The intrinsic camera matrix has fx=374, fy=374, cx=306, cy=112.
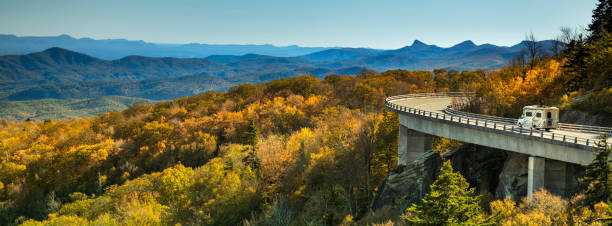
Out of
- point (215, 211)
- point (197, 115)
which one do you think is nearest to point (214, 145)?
point (197, 115)

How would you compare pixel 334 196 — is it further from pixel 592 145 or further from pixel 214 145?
pixel 214 145

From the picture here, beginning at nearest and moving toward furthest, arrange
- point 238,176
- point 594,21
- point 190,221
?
1. point 190,221
2. point 238,176
3. point 594,21

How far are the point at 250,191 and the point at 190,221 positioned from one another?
300 inches

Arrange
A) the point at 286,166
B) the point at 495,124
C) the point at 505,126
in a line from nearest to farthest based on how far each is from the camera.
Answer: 1. the point at 505,126
2. the point at 495,124
3. the point at 286,166

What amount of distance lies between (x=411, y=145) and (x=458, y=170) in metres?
7.14

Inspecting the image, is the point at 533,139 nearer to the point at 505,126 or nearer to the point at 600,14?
the point at 505,126

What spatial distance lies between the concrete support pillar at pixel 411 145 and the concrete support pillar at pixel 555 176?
50.4 ft

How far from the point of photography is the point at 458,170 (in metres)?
37.5

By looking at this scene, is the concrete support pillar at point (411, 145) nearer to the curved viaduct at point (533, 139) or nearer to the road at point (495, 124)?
the curved viaduct at point (533, 139)

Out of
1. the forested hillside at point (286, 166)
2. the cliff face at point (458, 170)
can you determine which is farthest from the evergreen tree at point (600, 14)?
the cliff face at point (458, 170)

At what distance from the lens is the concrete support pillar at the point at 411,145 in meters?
43.0

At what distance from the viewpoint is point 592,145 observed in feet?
80.6

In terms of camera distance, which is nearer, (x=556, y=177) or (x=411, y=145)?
(x=556, y=177)

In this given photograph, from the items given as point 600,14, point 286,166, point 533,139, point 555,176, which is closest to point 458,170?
point 555,176
